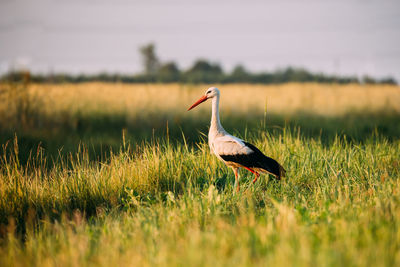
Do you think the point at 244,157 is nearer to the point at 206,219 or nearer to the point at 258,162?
the point at 258,162

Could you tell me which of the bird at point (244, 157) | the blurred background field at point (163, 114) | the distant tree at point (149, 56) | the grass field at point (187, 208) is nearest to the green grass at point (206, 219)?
the grass field at point (187, 208)

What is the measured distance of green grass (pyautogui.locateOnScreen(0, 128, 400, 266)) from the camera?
7.49 feet

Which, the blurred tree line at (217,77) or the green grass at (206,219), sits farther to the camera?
the blurred tree line at (217,77)

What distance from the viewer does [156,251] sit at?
8.04ft

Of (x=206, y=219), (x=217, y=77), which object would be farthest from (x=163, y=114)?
(x=217, y=77)

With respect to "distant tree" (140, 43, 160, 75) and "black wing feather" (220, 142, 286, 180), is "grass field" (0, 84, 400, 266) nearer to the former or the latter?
"black wing feather" (220, 142, 286, 180)

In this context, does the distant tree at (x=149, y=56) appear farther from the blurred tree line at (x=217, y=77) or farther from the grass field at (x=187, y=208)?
the grass field at (x=187, y=208)

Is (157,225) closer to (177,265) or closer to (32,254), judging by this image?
(177,265)

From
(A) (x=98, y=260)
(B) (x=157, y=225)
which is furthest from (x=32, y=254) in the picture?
(B) (x=157, y=225)

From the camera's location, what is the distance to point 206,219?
3043 millimetres

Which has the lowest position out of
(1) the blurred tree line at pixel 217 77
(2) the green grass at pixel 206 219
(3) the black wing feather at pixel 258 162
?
(2) the green grass at pixel 206 219

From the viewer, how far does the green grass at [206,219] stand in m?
2.28

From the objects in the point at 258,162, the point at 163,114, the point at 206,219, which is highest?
the point at 163,114

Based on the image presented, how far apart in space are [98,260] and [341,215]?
2.08 m
